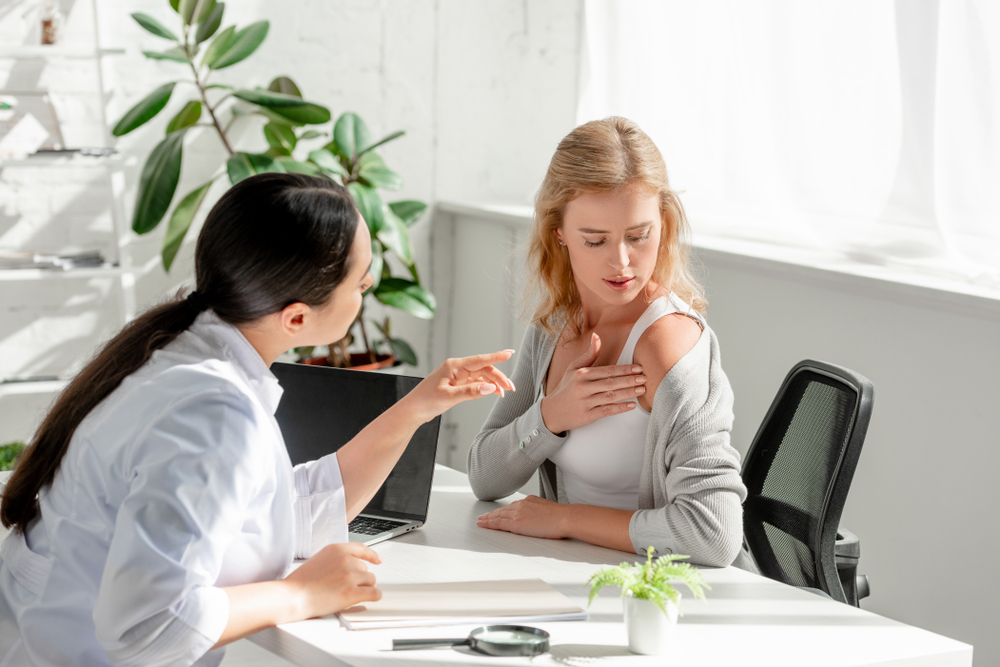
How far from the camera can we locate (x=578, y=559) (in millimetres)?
1535

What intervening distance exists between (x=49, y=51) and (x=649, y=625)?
2751mm

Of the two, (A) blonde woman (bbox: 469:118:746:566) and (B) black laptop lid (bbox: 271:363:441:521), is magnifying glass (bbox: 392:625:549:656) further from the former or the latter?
(B) black laptop lid (bbox: 271:363:441:521)

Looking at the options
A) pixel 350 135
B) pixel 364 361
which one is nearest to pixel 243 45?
pixel 350 135

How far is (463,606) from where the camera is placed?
131 centimetres

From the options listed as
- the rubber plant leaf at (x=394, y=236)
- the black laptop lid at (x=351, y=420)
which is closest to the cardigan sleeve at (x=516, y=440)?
the black laptop lid at (x=351, y=420)

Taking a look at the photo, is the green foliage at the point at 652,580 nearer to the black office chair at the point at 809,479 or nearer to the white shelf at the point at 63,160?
the black office chair at the point at 809,479

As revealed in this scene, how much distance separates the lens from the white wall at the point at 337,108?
3.41m

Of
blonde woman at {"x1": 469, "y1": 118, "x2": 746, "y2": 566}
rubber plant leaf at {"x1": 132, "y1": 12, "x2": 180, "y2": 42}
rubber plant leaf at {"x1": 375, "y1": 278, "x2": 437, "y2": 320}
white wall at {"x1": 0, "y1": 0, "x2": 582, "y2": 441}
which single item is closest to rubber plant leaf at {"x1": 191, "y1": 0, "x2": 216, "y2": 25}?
rubber plant leaf at {"x1": 132, "y1": 12, "x2": 180, "y2": 42}

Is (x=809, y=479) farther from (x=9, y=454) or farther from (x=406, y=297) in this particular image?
(x=9, y=454)

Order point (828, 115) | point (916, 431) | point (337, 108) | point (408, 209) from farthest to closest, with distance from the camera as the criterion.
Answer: point (337, 108) → point (408, 209) → point (828, 115) → point (916, 431)

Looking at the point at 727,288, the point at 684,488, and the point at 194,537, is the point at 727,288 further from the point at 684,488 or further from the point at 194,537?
the point at 194,537

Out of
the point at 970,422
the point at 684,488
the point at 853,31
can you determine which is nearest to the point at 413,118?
the point at 853,31

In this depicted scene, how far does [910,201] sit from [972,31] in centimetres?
44

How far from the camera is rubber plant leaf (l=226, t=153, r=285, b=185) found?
3135 millimetres
